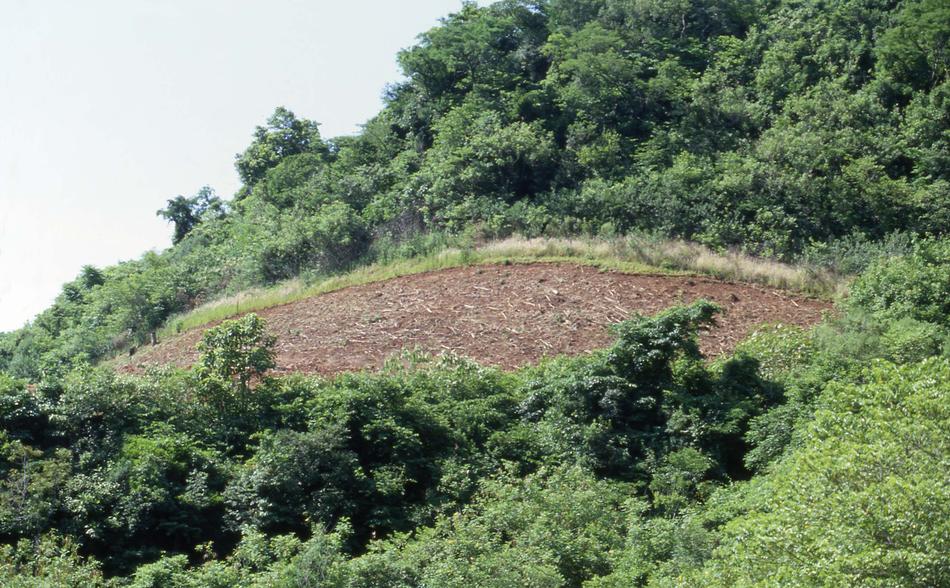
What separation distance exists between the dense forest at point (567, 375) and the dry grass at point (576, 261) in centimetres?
64

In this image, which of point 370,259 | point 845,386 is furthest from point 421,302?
point 845,386

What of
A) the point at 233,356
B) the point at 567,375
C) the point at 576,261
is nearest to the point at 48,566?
A: the point at 233,356

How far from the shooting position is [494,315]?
27844mm

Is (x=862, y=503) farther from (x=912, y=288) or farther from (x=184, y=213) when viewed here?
(x=184, y=213)

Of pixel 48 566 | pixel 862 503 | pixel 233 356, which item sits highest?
pixel 233 356

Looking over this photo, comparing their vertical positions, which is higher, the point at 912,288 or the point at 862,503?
the point at 862,503

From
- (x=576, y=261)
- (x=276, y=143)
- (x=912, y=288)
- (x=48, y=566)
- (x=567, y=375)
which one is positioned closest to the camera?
(x=48, y=566)

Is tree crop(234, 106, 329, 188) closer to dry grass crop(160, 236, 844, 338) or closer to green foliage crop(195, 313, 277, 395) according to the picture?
dry grass crop(160, 236, 844, 338)

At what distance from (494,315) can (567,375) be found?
5611mm

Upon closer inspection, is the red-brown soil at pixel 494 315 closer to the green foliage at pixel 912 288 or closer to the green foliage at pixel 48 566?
the green foliage at pixel 912 288

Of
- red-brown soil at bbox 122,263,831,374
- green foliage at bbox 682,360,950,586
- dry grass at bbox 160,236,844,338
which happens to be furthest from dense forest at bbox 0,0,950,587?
red-brown soil at bbox 122,263,831,374

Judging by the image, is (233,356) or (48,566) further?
(233,356)

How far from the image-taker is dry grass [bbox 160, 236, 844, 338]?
29.0 metres

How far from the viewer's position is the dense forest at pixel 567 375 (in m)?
16.7
